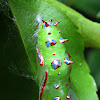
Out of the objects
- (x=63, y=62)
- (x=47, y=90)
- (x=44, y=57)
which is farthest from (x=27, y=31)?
(x=47, y=90)

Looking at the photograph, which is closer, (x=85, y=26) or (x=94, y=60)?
(x=85, y=26)

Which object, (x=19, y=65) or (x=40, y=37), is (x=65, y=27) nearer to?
(x=40, y=37)

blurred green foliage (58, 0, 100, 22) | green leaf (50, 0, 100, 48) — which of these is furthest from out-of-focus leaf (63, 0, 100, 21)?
green leaf (50, 0, 100, 48)

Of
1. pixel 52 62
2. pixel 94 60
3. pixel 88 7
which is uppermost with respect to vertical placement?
pixel 52 62

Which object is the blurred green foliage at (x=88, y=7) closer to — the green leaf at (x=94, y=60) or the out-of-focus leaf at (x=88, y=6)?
the out-of-focus leaf at (x=88, y=6)

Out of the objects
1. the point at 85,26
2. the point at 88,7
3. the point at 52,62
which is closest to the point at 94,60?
Answer: the point at 88,7

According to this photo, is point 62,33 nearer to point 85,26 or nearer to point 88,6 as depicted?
point 85,26
